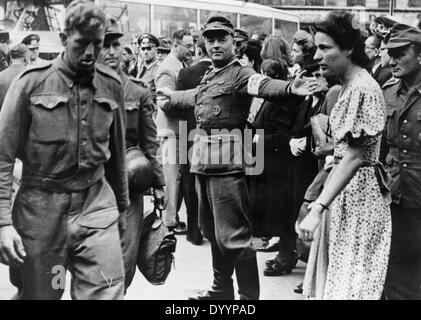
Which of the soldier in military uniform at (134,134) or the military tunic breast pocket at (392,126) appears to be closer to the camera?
the soldier in military uniform at (134,134)

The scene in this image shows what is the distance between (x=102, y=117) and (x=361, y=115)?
1.38m

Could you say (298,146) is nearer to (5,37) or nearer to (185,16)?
(5,37)

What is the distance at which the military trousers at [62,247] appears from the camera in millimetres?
3490

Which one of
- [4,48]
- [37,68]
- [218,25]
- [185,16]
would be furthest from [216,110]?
[185,16]

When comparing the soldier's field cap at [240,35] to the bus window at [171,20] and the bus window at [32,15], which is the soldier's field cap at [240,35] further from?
the bus window at [32,15]

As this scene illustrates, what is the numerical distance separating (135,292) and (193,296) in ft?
1.47

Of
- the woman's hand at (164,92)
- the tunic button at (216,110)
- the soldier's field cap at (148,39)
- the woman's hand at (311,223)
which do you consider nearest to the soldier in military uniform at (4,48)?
the woman's hand at (164,92)

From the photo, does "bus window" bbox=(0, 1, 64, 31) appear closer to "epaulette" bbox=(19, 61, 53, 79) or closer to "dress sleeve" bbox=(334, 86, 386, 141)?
"epaulette" bbox=(19, 61, 53, 79)

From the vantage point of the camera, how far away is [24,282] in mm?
3557

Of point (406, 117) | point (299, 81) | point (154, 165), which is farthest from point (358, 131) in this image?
point (154, 165)

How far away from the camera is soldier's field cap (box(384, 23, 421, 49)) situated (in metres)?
4.61

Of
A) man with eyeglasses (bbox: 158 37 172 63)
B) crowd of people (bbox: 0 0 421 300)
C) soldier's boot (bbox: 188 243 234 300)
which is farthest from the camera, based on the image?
man with eyeglasses (bbox: 158 37 172 63)

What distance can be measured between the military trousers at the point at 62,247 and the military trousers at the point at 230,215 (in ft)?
4.10

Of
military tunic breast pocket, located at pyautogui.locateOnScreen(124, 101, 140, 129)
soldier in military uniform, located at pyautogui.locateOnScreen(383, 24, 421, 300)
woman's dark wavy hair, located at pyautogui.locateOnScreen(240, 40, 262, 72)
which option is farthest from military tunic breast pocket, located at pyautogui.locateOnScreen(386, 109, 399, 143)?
woman's dark wavy hair, located at pyautogui.locateOnScreen(240, 40, 262, 72)
